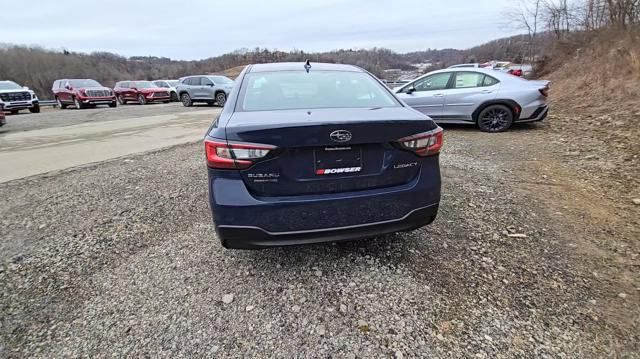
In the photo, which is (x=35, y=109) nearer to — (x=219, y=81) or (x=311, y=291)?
(x=219, y=81)

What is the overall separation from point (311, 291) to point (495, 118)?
22.4 ft

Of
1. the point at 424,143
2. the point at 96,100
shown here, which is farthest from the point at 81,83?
the point at 424,143

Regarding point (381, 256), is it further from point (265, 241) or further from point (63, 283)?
point (63, 283)

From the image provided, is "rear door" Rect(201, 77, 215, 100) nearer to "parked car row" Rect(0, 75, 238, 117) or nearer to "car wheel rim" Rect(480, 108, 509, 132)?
"parked car row" Rect(0, 75, 238, 117)

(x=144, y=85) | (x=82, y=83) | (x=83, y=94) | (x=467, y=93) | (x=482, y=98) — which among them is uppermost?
(x=82, y=83)

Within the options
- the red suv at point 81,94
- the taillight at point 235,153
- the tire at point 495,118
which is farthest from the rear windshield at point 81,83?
the taillight at point 235,153

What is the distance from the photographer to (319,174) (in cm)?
211

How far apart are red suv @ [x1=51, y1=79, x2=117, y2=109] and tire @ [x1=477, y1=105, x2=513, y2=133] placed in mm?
21698

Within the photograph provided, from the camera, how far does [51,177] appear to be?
5074mm

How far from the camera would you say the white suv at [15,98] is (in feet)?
55.6

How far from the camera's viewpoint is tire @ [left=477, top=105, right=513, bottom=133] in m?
7.33

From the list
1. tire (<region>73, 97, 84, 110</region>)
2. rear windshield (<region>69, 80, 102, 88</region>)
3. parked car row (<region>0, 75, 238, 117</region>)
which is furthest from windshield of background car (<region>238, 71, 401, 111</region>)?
rear windshield (<region>69, 80, 102, 88</region>)

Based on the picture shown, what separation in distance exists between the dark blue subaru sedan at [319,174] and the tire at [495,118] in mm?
5939

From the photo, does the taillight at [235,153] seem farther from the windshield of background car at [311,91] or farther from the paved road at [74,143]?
the paved road at [74,143]
